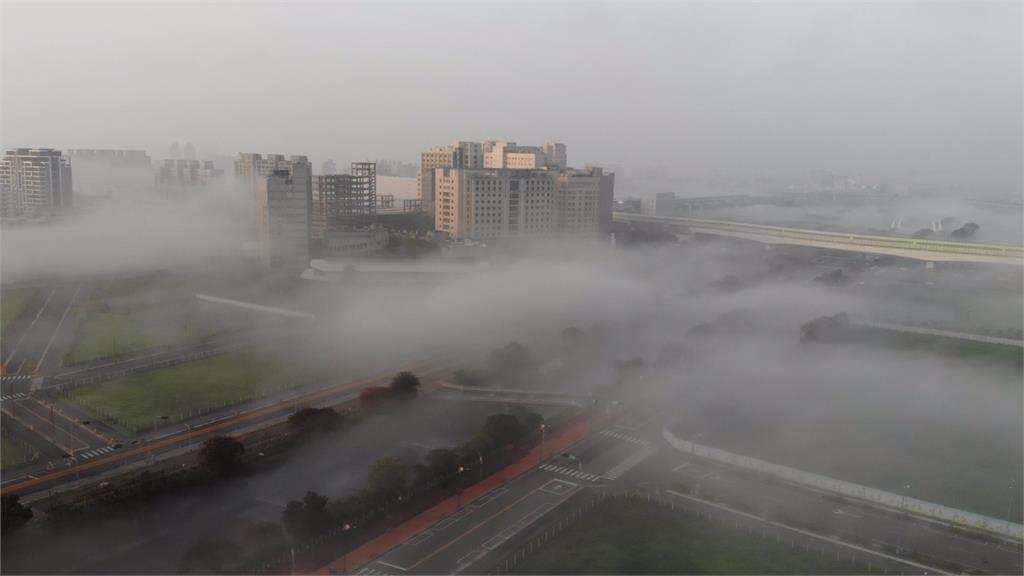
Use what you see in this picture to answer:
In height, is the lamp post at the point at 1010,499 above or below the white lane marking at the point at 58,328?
below

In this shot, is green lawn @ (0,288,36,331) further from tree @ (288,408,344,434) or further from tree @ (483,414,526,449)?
tree @ (483,414,526,449)

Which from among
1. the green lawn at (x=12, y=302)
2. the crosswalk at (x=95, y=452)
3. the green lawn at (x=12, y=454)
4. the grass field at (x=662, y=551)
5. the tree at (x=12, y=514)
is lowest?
the grass field at (x=662, y=551)

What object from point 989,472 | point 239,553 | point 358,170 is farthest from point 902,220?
point 239,553

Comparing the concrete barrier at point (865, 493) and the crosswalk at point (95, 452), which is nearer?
the concrete barrier at point (865, 493)

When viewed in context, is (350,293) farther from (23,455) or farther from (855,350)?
(855,350)

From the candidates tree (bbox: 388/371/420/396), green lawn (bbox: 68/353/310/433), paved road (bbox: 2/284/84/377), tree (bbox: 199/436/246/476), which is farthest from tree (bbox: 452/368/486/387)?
paved road (bbox: 2/284/84/377)

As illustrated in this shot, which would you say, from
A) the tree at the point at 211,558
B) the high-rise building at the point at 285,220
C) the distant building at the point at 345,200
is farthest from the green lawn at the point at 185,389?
the distant building at the point at 345,200

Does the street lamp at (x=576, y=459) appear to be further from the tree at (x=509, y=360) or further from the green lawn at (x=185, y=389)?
the green lawn at (x=185, y=389)
